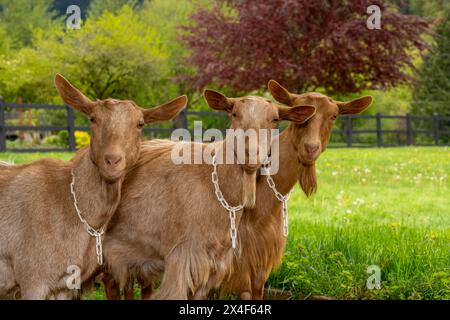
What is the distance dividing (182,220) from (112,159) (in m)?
0.76

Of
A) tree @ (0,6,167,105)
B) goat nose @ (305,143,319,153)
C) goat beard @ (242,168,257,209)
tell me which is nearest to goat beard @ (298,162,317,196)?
Result: goat nose @ (305,143,319,153)

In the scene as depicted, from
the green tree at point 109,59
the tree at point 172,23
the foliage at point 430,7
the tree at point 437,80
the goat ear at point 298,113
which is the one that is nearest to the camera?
the goat ear at point 298,113

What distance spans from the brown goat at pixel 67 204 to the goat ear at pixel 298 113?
0.69m

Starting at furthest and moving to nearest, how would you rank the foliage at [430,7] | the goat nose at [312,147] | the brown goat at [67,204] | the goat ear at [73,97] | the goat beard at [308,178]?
the foliage at [430,7], the goat beard at [308,178], the goat nose at [312,147], the goat ear at [73,97], the brown goat at [67,204]

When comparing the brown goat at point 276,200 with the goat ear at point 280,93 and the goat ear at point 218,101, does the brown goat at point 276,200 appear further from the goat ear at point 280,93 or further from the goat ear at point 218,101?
the goat ear at point 218,101

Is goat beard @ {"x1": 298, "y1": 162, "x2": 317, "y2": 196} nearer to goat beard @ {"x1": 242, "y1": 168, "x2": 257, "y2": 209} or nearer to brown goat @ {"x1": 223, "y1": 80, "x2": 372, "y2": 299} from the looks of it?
brown goat @ {"x1": 223, "y1": 80, "x2": 372, "y2": 299}

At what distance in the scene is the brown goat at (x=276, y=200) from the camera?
5027mm

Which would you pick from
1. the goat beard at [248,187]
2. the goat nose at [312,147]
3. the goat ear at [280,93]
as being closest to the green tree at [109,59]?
the goat ear at [280,93]

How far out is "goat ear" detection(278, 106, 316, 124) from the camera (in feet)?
15.5

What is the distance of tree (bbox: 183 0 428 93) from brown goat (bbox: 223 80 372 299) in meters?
13.8

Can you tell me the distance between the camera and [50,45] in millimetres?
34188

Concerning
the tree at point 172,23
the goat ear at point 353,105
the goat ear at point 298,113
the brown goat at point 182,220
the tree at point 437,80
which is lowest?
the brown goat at point 182,220

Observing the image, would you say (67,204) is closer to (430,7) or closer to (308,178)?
(308,178)
